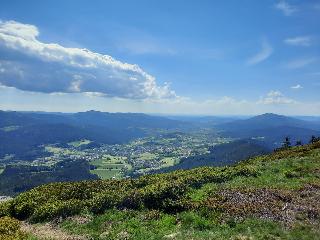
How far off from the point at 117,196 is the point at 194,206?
21.4ft

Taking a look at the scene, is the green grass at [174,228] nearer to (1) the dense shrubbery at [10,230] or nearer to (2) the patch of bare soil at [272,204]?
(2) the patch of bare soil at [272,204]

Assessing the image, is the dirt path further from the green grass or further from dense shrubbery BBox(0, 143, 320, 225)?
dense shrubbery BBox(0, 143, 320, 225)

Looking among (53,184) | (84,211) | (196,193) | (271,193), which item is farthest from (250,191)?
(53,184)

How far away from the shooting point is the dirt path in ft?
83.4

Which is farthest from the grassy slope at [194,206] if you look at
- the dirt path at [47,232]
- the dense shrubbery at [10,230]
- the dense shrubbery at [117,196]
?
the dense shrubbery at [10,230]

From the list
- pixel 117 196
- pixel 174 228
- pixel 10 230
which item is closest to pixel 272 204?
pixel 174 228

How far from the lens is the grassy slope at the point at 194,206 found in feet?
79.9

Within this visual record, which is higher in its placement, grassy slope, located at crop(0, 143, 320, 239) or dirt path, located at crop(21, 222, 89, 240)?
grassy slope, located at crop(0, 143, 320, 239)

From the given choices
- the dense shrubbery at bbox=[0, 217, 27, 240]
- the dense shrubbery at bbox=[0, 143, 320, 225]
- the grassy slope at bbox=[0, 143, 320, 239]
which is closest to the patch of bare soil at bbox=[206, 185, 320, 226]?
the grassy slope at bbox=[0, 143, 320, 239]

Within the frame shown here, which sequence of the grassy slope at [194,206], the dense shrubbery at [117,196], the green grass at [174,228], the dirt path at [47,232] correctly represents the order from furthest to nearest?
the dense shrubbery at [117,196]
the dirt path at [47,232]
the grassy slope at [194,206]
the green grass at [174,228]

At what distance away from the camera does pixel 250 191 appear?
31.2 m

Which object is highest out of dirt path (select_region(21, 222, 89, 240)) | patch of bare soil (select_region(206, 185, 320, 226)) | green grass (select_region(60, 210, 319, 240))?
patch of bare soil (select_region(206, 185, 320, 226))

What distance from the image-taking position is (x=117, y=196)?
3112cm

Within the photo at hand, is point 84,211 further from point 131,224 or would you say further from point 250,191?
point 250,191
